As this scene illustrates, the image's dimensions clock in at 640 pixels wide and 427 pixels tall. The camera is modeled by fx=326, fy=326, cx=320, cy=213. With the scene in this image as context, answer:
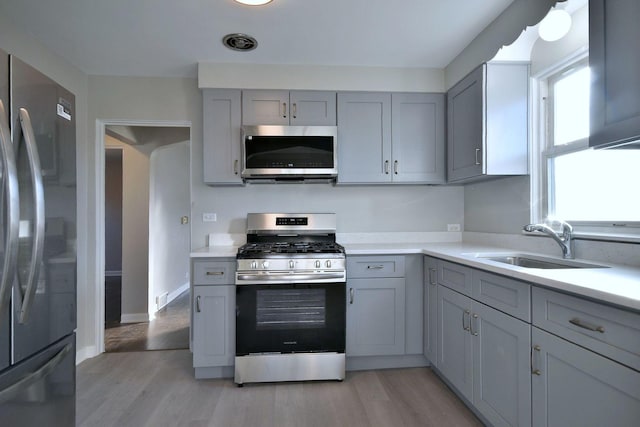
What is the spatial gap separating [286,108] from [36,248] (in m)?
1.95

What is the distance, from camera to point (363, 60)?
8.58 feet

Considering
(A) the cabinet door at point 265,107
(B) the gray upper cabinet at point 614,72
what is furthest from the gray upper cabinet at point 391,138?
(B) the gray upper cabinet at point 614,72

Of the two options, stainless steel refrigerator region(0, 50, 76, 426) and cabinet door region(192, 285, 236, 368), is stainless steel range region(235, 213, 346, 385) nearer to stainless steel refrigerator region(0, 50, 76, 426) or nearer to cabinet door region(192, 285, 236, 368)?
cabinet door region(192, 285, 236, 368)

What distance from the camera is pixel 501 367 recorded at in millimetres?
1559

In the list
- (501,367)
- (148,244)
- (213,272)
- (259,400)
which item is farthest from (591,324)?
(148,244)

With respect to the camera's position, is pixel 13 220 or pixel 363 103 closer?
pixel 13 220

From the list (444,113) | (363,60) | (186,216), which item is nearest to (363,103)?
(363,60)

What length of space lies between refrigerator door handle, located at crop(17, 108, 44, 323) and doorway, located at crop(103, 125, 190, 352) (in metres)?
2.07

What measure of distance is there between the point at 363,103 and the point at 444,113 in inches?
27.5

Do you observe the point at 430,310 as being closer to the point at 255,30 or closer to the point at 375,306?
the point at 375,306

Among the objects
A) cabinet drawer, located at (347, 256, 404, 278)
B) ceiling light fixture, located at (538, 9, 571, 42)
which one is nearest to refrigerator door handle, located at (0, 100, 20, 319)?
cabinet drawer, located at (347, 256, 404, 278)

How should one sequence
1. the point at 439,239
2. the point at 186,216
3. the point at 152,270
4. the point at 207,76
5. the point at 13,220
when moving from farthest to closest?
the point at 186,216
the point at 152,270
the point at 439,239
the point at 207,76
the point at 13,220

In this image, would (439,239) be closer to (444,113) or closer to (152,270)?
(444,113)

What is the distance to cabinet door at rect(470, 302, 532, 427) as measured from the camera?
55.5 inches
